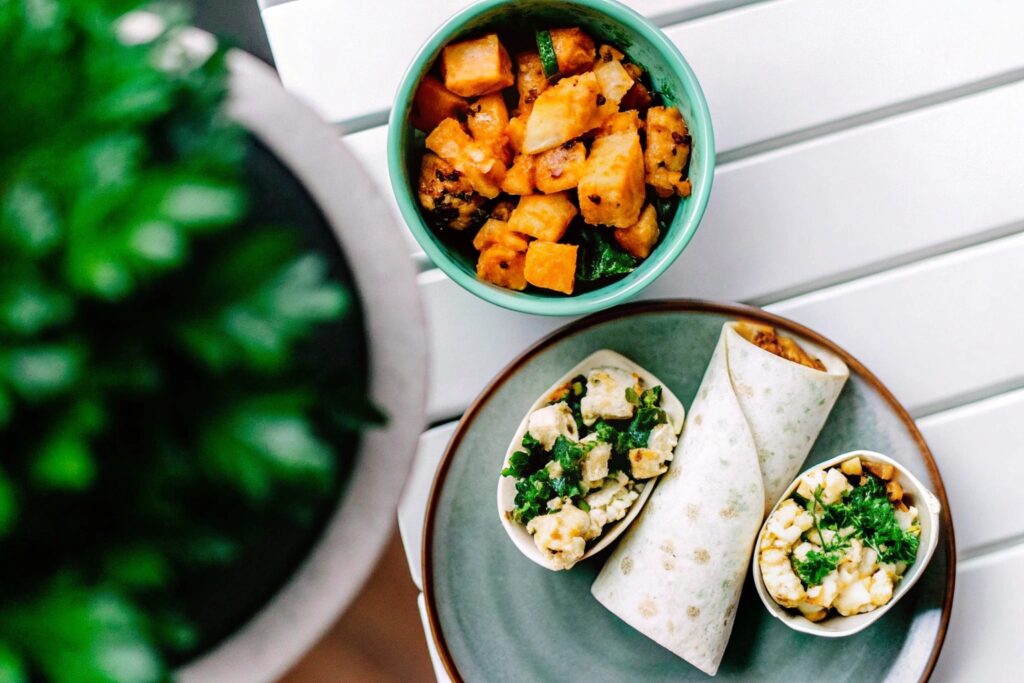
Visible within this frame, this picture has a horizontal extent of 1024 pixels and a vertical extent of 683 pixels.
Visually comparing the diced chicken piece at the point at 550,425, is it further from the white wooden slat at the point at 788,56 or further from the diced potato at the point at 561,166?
the white wooden slat at the point at 788,56

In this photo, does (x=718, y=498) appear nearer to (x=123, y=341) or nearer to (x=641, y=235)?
(x=641, y=235)

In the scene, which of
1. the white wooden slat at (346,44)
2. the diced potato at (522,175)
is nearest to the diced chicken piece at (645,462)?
the diced potato at (522,175)

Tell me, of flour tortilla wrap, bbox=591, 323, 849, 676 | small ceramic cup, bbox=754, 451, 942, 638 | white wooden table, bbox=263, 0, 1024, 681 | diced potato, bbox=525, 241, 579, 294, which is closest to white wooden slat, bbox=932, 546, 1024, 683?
white wooden table, bbox=263, 0, 1024, 681

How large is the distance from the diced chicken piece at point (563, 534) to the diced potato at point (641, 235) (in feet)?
0.71

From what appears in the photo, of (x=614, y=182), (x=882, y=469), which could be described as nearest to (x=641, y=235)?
(x=614, y=182)

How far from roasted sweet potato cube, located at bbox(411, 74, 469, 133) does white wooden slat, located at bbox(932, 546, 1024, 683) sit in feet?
2.05

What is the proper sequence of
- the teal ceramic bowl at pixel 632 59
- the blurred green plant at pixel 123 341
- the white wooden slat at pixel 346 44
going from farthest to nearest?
the white wooden slat at pixel 346 44
the teal ceramic bowl at pixel 632 59
the blurred green plant at pixel 123 341

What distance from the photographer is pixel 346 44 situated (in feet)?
2.53

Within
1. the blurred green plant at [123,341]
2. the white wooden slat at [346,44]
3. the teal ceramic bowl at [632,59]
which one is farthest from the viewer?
the white wooden slat at [346,44]

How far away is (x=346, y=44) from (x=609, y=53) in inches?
9.1

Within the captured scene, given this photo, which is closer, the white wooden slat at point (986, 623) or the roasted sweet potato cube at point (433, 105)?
the roasted sweet potato cube at point (433, 105)

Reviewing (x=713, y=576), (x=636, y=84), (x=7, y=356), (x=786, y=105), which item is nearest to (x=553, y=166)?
(x=636, y=84)

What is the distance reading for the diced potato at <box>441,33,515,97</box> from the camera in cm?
68

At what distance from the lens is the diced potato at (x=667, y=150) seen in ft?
2.29
